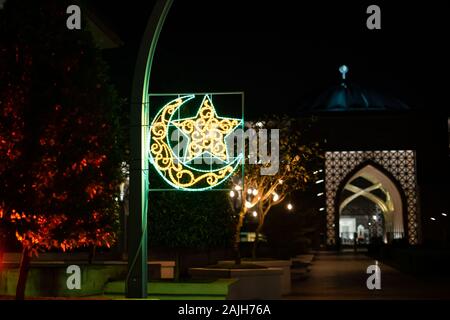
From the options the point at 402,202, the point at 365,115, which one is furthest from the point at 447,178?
the point at 365,115

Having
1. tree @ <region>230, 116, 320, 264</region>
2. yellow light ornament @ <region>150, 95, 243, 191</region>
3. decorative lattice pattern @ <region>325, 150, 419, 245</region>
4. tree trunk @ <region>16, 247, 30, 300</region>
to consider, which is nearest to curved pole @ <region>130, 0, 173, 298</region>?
yellow light ornament @ <region>150, 95, 243, 191</region>

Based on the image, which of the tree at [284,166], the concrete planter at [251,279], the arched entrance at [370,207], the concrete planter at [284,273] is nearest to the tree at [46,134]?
the concrete planter at [251,279]

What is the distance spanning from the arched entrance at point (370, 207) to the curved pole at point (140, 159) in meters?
44.4

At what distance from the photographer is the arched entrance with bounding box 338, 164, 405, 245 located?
59.4 meters

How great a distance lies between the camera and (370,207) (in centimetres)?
7919

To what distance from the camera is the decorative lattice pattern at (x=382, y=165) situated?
56531 millimetres

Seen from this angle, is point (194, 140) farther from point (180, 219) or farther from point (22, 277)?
point (180, 219)

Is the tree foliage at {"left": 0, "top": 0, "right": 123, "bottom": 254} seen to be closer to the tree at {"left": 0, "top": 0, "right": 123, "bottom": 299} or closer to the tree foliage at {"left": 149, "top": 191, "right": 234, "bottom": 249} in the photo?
the tree at {"left": 0, "top": 0, "right": 123, "bottom": 299}

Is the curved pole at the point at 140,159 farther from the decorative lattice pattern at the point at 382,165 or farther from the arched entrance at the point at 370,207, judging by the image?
the decorative lattice pattern at the point at 382,165

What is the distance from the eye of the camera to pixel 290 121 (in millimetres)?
21578

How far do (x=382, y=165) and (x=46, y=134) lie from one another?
159 feet

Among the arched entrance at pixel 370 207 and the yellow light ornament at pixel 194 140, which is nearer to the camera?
the yellow light ornament at pixel 194 140

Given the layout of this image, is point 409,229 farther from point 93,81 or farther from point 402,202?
point 93,81

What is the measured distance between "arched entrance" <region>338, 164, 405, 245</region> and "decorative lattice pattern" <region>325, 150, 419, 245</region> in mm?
584
